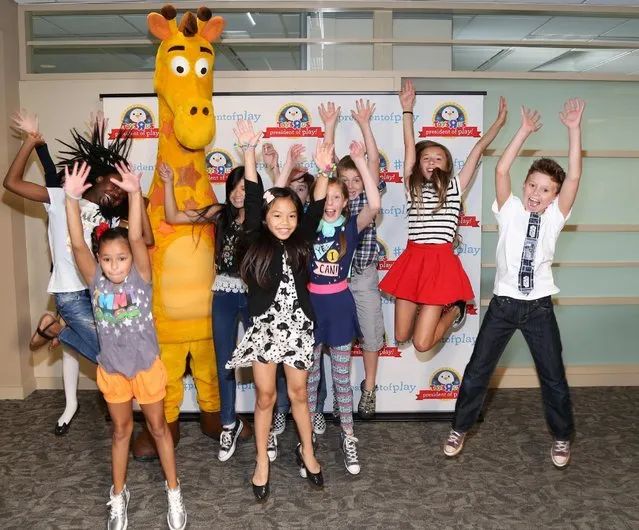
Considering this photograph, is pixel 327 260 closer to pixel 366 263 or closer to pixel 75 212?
pixel 366 263

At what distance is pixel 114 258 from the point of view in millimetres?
2363

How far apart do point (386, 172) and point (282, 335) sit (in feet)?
4.51

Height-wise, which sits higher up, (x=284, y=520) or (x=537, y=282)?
(x=537, y=282)

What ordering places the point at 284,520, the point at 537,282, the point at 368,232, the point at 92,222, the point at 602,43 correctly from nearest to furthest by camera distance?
the point at 284,520, the point at 537,282, the point at 92,222, the point at 368,232, the point at 602,43

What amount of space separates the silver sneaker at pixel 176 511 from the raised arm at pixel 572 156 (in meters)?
2.10

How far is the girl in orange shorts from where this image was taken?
2383 millimetres

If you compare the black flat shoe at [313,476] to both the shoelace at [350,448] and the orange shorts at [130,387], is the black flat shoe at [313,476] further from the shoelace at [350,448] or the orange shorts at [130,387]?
the orange shorts at [130,387]

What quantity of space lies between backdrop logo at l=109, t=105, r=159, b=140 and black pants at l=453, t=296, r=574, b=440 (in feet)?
7.03

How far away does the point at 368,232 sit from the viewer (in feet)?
10.7

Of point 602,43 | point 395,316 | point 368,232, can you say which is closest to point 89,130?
point 368,232

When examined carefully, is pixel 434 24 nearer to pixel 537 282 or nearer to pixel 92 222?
pixel 537 282

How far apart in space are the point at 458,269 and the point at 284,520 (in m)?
1.57

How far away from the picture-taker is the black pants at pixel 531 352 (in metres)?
2.78

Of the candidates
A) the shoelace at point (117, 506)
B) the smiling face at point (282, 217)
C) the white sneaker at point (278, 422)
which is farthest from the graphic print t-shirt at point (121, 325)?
the white sneaker at point (278, 422)
